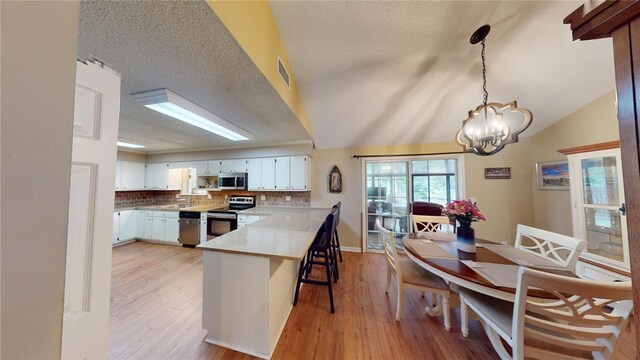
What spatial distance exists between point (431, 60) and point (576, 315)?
2.16 m

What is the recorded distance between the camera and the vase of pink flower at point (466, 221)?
5.93 ft

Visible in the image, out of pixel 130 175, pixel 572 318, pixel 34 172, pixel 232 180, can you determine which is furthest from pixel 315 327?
pixel 130 175

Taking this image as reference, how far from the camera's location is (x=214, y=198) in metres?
4.45

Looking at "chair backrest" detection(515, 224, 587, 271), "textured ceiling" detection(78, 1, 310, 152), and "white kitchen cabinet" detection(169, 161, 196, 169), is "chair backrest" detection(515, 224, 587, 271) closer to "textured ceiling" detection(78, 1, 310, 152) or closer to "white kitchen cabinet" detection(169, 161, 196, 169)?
"textured ceiling" detection(78, 1, 310, 152)

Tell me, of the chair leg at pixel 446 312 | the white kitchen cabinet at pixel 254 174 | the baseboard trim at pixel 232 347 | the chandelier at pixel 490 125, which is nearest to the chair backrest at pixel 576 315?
the chair leg at pixel 446 312

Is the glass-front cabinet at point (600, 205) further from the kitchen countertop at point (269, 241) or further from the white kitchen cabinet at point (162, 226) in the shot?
the white kitchen cabinet at point (162, 226)

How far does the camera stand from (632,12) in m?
0.45

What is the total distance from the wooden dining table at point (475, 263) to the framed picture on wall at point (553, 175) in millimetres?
1789

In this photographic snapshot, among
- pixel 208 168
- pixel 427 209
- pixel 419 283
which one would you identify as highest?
pixel 208 168

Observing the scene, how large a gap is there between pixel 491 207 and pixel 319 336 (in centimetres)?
335

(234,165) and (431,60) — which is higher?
(431,60)

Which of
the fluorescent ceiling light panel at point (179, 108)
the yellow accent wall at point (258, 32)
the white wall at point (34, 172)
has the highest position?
the yellow accent wall at point (258, 32)

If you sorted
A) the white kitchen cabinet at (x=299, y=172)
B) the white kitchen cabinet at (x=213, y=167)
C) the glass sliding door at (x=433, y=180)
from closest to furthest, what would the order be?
the white kitchen cabinet at (x=299, y=172) → the glass sliding door at (x=433, y=180) → the white kitchen cabinet at (x=213, y=167)

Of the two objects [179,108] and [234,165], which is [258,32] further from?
[234,165]
